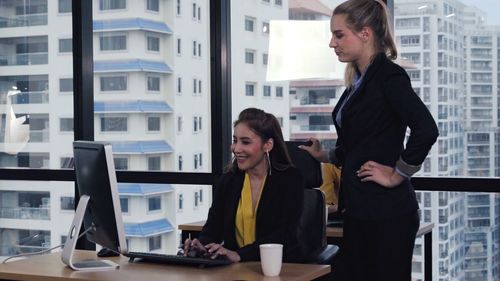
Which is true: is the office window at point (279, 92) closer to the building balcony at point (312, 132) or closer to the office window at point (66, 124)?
the building balcony at point (312, 132)

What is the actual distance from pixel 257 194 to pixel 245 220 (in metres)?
0.12

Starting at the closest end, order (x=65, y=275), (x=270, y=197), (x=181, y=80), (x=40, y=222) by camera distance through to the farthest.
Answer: (x=65, y=275) < (x=270, y=197) < (x=181, y=80) < (x=40, y=222)

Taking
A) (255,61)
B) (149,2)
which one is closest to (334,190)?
(255,61)

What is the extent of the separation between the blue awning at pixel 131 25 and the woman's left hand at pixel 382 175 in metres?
2.73

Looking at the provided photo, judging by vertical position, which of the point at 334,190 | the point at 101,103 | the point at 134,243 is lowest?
the point at 134,243

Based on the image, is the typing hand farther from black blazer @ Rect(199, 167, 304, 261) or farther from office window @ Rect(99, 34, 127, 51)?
office window @ Rect(99, 34, 127, 51)

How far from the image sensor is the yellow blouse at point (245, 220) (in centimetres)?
327

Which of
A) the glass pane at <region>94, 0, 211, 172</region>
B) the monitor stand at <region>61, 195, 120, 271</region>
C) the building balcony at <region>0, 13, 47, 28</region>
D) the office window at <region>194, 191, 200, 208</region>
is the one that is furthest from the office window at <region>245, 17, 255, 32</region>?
the monitor stand at <region>61, 195, 120, 271</region>

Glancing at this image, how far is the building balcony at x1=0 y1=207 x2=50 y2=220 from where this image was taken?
18.7 ft

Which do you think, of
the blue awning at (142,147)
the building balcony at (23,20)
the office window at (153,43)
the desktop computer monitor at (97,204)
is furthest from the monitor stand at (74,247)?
the building balcony at (23,20)

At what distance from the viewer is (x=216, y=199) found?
337 cm

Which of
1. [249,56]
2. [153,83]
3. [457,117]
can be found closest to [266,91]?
[249,56]

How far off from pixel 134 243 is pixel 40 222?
2.67 ft

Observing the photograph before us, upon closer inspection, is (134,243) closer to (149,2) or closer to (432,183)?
(149,2)
